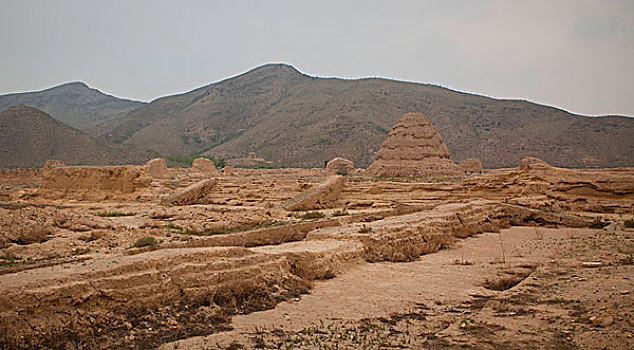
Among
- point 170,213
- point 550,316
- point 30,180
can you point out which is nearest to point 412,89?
point 30,180

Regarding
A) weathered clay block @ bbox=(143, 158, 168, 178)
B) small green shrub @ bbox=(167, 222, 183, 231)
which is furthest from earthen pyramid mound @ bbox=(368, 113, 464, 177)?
small green shrub @ bbox=(167, 222, 183, 231)

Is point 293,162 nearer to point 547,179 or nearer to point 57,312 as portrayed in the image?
point 547,179

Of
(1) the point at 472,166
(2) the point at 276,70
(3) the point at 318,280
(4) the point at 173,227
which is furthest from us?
(2) the point at 276,70

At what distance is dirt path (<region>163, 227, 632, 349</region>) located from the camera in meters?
4.71

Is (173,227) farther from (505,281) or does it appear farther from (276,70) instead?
(276,70)

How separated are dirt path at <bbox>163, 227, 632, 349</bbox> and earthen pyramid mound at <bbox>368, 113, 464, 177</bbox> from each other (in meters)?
16.9

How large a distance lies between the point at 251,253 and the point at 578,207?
1266 centimetres

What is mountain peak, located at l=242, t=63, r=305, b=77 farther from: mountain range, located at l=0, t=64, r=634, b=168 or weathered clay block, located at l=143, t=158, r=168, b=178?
weathered clay block, located at l=143, t=158, r=168, b=178

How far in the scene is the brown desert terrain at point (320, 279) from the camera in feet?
13.8

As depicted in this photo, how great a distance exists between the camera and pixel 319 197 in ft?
50.1

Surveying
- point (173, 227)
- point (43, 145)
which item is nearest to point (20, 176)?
point (43, 145)

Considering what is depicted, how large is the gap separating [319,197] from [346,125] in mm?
51656

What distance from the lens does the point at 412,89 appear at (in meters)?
87.1

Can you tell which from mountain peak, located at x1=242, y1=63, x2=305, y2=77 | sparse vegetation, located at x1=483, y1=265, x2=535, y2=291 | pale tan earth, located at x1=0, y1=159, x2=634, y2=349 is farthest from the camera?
mountain peak, located at x1=242, y1=63, x2=305, y2=77
